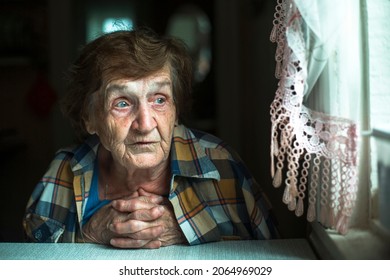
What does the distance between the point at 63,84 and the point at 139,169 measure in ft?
1.41

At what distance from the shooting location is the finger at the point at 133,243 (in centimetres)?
142

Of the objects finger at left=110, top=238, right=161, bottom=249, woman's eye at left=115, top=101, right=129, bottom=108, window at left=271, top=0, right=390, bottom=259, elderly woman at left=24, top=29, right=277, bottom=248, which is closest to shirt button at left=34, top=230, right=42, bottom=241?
elderly woman at left=24, top=29, right=277, bottom=248

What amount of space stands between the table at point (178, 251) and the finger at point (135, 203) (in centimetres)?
11

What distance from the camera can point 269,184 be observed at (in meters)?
1.65

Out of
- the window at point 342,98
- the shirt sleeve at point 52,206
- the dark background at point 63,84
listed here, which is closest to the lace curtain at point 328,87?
the window at point 342,98

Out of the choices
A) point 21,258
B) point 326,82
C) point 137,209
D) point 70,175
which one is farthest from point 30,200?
point 326,82

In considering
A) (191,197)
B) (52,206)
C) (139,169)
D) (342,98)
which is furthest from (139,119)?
(342,98)

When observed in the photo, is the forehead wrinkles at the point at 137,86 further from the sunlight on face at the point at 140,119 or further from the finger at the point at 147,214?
the finger at the point at 147,214

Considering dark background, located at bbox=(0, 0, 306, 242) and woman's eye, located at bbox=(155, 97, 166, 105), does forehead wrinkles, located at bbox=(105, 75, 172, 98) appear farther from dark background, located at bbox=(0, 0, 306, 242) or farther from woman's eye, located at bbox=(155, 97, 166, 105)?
dark background, located at bbox=(0, 0, 306, 242)

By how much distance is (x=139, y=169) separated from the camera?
1494mm

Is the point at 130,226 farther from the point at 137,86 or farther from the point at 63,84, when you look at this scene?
the point at 63,84

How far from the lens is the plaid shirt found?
149 centimetres

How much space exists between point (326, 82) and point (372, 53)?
0.12 m

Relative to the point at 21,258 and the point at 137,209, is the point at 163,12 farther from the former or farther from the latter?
the point at 21,258
